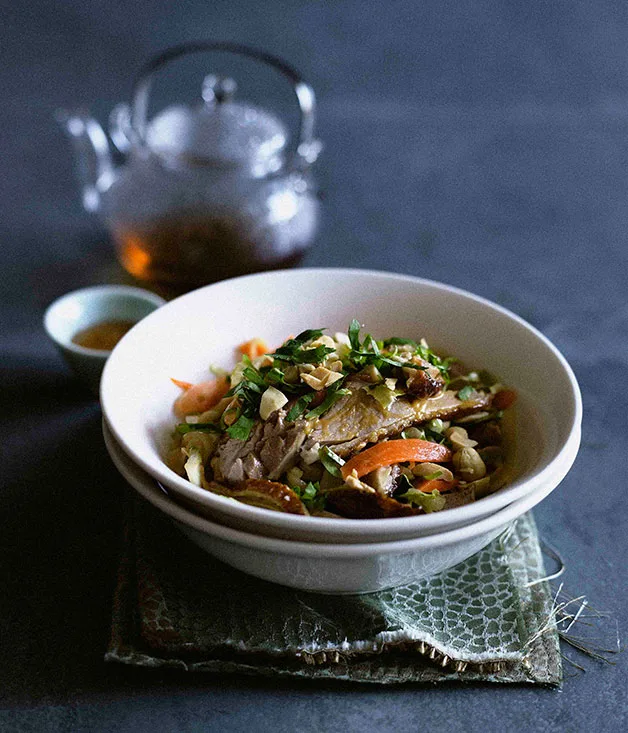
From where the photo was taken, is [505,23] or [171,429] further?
[505,23]

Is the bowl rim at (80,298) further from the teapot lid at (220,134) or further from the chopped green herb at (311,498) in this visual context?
the chopped green herb at (311,498)

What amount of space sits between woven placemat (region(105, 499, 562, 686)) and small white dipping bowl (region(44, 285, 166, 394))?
2.56 ft

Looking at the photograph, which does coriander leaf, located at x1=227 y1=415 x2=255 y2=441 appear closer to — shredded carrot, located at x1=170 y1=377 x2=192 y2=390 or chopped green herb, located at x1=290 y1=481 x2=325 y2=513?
chopped green herb, located at x1=290 y1=481 x2=325 y2=513

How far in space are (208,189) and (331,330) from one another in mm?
876

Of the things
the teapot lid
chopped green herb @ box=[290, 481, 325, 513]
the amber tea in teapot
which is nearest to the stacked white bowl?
chopped green herb @ box=[290, 481, 325, 513]

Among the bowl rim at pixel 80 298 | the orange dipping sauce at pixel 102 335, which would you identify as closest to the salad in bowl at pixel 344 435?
the bowl rim at pixel 80 298

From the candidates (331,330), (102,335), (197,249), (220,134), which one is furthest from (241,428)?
(220,134)

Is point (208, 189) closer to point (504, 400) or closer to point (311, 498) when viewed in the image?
point (504, 400)

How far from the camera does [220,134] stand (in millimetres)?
3092

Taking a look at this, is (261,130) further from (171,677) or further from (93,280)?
(171,677)

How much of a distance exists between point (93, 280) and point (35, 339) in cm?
43

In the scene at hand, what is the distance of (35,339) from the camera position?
292 cm

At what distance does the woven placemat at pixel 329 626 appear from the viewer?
1.80 m

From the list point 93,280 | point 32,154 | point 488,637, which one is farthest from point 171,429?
point 32,154
